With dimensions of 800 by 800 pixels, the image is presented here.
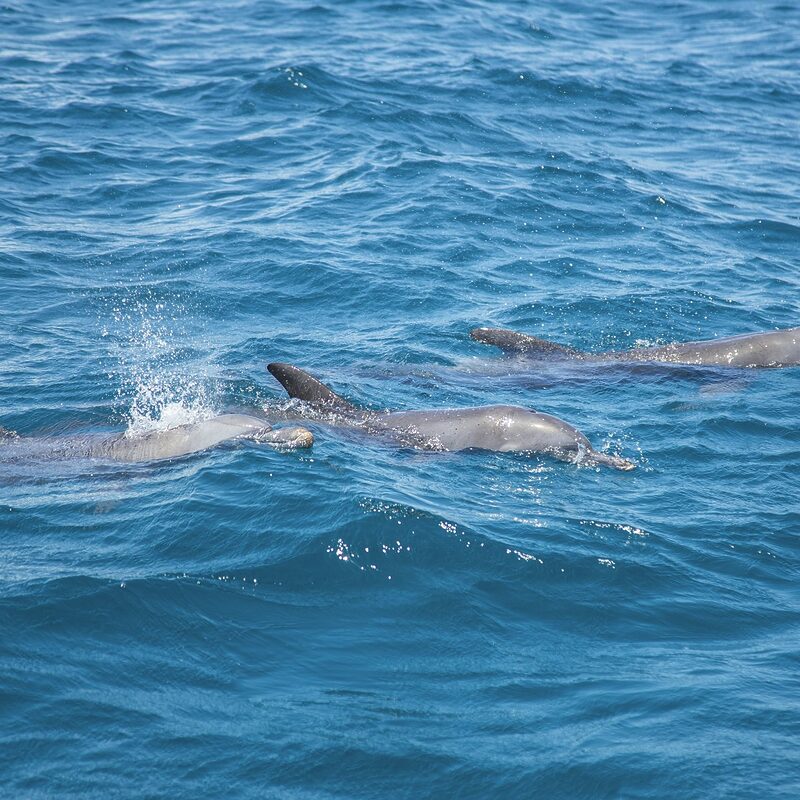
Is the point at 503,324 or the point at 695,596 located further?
the point at 503,324

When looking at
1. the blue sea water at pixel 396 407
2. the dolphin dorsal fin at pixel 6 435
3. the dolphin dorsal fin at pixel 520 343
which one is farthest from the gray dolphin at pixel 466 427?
the dolphin dorsal fin at pixel 520 343

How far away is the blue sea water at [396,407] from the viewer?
7.71m

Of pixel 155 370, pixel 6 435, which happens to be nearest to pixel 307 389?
pixel 155 370

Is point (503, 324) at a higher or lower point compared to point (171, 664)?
lower

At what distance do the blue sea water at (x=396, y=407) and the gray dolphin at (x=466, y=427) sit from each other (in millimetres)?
339

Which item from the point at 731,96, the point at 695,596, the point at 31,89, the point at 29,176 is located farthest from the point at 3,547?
the point at 731,96

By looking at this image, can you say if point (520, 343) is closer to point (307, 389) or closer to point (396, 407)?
point (396, 407)

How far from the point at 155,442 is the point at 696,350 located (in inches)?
301

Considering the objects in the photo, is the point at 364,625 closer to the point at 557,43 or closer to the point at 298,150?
the point at 298,150

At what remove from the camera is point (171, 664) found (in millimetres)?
8250

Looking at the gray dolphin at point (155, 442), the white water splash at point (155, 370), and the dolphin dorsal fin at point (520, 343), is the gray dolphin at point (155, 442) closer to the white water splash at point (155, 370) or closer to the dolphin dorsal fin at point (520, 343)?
the white water splash at point (155, 370)

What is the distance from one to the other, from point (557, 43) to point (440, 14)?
4574 mm

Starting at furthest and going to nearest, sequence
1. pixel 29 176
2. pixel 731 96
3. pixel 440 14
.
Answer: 1. pixel 440 14
2. pixel 731 96
3. pixel 29 176

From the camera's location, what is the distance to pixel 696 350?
625 inches
